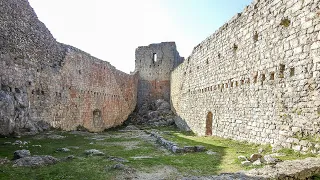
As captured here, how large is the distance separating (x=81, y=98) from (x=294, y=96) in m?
13.6

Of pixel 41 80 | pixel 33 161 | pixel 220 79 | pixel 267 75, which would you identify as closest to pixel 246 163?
pixel 267 75

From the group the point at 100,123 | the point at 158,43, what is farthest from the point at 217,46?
the point at 158,43

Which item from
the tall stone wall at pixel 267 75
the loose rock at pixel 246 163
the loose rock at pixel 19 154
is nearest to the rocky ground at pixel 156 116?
the tall stone wall at pixel 267 75

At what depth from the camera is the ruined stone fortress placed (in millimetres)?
7395

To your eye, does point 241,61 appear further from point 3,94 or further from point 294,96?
point 3,94

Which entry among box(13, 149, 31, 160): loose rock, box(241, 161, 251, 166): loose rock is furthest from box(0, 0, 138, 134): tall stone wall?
box(241, 161, 251, 166): loose rock

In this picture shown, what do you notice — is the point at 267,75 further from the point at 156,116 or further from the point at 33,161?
the point at 156,116

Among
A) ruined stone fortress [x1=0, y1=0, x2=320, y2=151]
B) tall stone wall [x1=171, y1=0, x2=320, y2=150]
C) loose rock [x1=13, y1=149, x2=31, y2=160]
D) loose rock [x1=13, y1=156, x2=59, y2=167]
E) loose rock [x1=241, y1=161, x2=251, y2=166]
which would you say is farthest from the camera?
ruined stone fortress [x1=0, y1=0, x2=320, y2=151]

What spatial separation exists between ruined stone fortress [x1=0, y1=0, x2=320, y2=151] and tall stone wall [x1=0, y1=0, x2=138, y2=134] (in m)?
0.04

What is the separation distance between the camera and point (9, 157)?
682 cm

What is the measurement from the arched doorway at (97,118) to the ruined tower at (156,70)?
1052 centimetres

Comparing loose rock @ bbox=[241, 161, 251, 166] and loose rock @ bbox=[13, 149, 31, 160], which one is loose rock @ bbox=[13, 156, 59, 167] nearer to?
loose rock @ bbox=[13, 149, 31, 160]

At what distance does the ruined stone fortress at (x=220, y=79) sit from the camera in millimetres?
7395

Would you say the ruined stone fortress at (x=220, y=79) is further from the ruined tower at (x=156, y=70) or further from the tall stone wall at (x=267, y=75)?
the ruined tower at (x=156, y=70)
